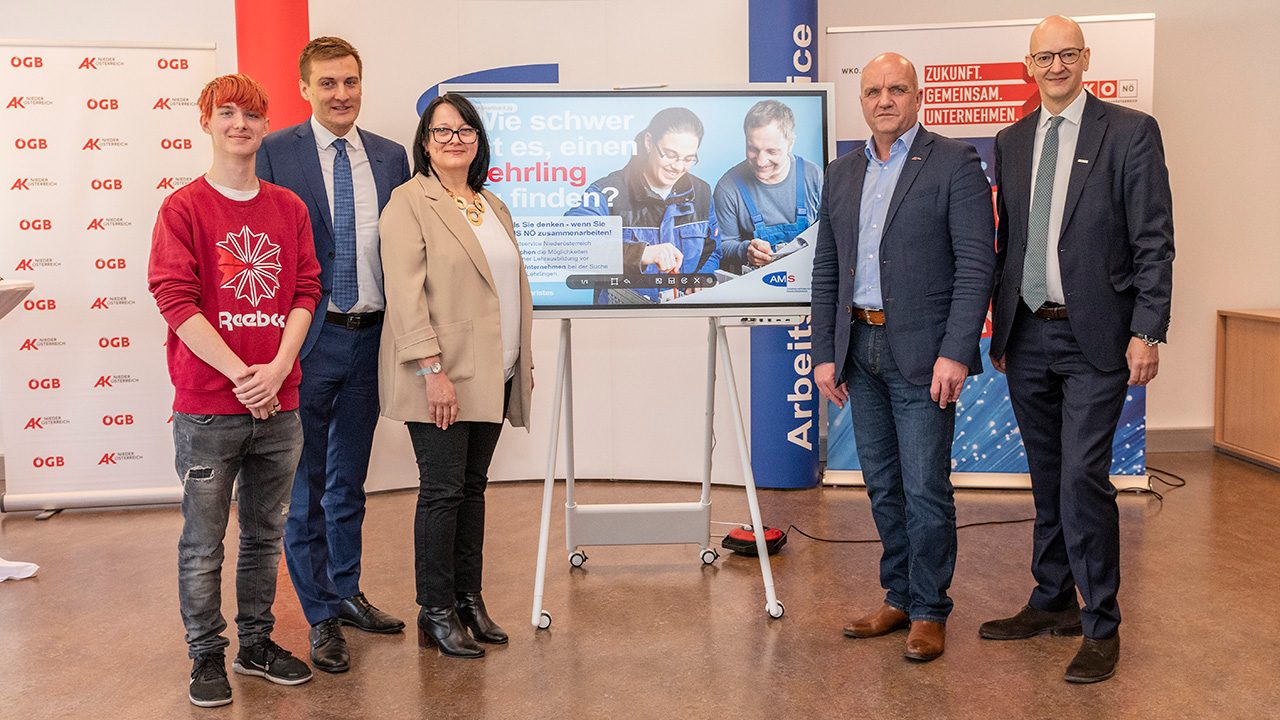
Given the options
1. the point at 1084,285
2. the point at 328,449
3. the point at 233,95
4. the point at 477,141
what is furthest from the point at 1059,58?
the point at 328,449

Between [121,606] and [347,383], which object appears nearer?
[347,383]

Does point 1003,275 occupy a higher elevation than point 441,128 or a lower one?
lower

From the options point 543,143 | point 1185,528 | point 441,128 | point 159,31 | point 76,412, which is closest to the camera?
point 441,128

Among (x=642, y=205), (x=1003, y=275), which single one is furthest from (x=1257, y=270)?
(x=642, y=205)

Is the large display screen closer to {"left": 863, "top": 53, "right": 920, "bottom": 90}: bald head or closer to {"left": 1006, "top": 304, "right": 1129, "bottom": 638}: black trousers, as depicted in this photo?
{"left": 863, "top": 53, "right": 920, "bottom": 90}: bald head

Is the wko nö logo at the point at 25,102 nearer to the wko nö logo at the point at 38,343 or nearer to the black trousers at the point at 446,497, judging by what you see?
the wko nö logo at the point at 38,343

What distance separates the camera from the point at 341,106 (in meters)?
3.28

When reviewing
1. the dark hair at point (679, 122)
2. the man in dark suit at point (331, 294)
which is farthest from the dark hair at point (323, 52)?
the dark hair at point (679, 122)

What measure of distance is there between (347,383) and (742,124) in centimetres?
159

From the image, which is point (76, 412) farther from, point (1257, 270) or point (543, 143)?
point (1257, 270)

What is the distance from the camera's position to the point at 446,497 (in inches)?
124

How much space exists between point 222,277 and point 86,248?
290 cm

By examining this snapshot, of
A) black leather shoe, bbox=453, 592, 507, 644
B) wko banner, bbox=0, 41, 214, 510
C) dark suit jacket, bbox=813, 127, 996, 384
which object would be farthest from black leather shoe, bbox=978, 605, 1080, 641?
wko banner, bbox=0, 41, 214, 510

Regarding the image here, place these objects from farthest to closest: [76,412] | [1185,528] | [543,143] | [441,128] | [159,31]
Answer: [159,31], [76,412], [1185,528], [543,143], [441,128]
